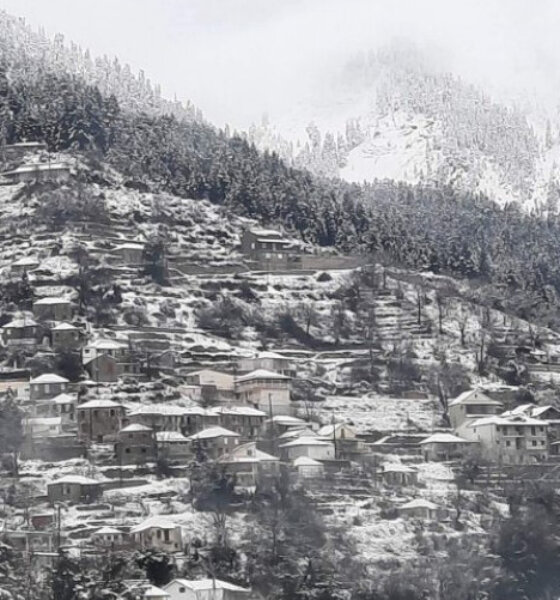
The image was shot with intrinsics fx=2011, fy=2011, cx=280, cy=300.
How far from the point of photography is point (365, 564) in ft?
302

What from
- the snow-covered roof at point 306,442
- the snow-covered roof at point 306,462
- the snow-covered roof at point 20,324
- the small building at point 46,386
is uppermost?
the snow-covered roof at point 20,324

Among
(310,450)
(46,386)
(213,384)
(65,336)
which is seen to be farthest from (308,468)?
(65,336)

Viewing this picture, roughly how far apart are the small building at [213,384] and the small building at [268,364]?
1676 mm

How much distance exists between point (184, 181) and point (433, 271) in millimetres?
17200

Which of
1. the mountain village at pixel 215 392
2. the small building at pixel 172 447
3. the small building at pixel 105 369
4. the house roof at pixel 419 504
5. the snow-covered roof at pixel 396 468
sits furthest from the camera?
the small building at pixel 105 369

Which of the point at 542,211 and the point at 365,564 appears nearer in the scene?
the point at 365,564

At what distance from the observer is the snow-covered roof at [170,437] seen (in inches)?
3930

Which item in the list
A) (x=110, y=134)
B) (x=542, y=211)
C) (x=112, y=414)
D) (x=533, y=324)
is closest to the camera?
(x=112, y=414)

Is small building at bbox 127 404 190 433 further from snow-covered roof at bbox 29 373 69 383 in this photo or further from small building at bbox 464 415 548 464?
small building at bbox 464 415 548 464

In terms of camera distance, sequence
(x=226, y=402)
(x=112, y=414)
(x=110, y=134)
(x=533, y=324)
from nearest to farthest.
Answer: (x=112, y=414) < (x=226, y=402) < (x=533, y=324) < (x=110, y=134)

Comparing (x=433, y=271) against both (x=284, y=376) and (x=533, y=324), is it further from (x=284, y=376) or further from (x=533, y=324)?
(x=284, y=376)

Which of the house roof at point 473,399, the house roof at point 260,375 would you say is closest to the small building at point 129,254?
the house roof at point 260,375

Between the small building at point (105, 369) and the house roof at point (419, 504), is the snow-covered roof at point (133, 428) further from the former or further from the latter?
the house roof at point (419, 504)

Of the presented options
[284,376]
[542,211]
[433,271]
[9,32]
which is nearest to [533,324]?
[433,271]
